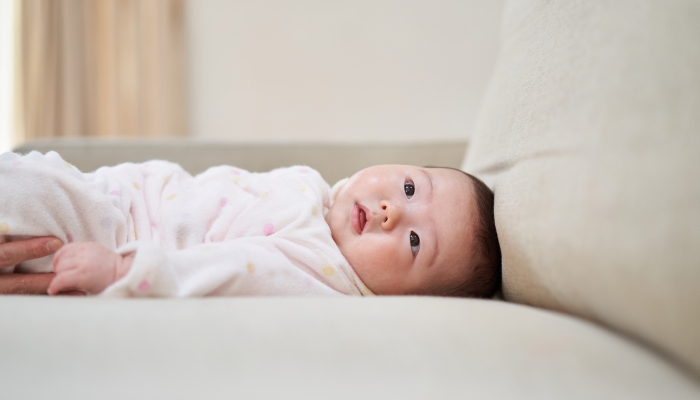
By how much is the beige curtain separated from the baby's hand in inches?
83.0

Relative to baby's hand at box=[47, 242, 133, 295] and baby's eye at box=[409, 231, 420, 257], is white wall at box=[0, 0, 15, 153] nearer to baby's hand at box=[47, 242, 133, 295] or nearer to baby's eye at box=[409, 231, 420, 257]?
baby's hand at box=[47, 242, 133, 295]

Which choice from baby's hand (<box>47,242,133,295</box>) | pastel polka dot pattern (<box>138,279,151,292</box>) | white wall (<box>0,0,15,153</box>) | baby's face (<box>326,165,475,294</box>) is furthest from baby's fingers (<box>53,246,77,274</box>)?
white wall (<box>0,0,15,153</box>)

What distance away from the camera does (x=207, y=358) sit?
445 mm

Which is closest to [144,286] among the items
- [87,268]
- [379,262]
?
[87,268]

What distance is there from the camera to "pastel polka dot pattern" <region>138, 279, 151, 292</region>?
22.6 inches

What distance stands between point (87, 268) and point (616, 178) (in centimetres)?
63

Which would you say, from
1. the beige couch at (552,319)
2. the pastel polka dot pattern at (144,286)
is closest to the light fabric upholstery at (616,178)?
the beige couch at (552,319)

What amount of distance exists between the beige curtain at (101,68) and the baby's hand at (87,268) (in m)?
2.11

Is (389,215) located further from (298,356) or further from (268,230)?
(298,356)

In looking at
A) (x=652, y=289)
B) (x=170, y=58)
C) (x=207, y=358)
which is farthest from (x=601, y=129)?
(x=170, y=58)

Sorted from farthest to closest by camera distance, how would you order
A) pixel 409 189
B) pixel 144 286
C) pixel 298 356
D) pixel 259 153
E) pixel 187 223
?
pixel 259 153, pixel 409 189, pixel 187 223, pixel 144 286, pixel 298 356

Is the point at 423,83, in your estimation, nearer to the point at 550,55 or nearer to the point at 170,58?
the point at 170,58

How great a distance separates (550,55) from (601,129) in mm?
228

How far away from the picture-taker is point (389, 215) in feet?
3.06
